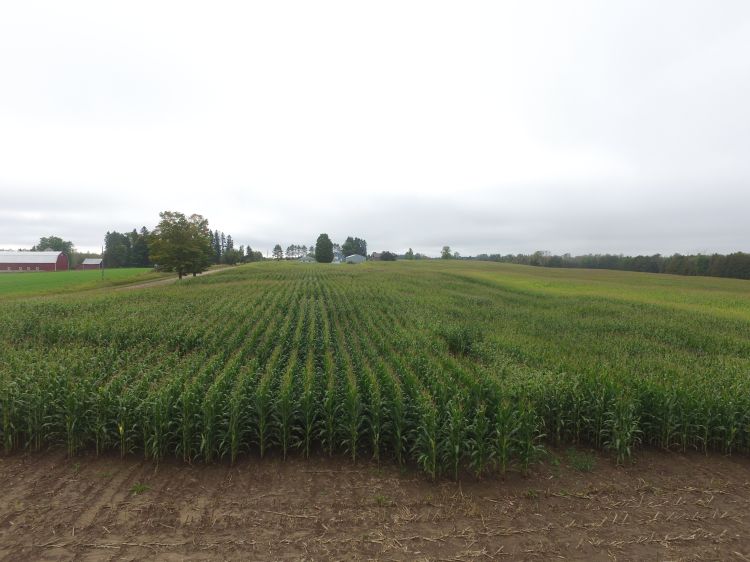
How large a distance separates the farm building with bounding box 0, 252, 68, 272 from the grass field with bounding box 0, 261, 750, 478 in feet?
360

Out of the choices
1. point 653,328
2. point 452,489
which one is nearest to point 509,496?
point 452,489

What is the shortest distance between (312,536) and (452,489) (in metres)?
2.50

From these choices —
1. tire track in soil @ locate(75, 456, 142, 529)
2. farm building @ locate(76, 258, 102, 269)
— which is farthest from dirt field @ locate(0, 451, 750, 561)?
farm building @ locate(76, 258, 102, 269)

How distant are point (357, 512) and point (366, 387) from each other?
3774 mm

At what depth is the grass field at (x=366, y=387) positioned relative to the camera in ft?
23.0

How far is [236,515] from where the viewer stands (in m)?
5.39

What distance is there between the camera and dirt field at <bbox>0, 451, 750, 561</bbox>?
15.7ft

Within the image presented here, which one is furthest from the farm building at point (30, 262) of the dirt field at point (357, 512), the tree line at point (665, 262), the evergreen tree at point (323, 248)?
the tree line at point (665, 262)

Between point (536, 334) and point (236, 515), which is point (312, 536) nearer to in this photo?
point (236, 515)

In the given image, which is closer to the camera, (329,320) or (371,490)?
(371,490)

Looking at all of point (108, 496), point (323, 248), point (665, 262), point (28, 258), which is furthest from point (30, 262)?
point (665, 262)

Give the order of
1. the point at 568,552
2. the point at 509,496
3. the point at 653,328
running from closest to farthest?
the point at 568,552
the point at 509,496
the point at 653,328

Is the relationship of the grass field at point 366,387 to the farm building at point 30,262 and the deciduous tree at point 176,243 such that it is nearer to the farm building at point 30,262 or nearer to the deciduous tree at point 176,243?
the deciduous tree at point 176,243

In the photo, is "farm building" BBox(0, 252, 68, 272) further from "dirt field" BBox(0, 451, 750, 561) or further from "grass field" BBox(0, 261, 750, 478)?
"dirt field" BBox(0, 451, 750, 561)
